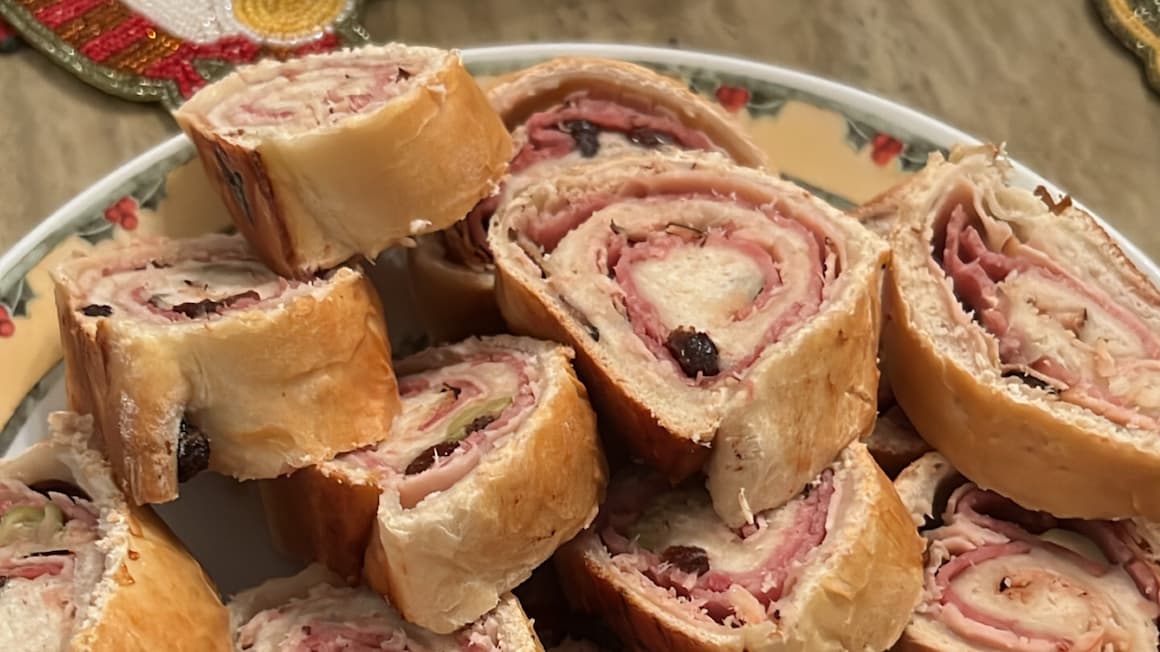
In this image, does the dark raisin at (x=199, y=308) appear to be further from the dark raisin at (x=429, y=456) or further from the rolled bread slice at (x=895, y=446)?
the rolled bread slice at (x=895, y=446)

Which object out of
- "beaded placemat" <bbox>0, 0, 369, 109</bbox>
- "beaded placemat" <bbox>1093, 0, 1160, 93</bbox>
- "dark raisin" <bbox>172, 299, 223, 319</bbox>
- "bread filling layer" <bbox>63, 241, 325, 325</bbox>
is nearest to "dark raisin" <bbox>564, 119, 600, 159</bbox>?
"bread filling layer" <bbox>63, 241, 325, 325</bbox>

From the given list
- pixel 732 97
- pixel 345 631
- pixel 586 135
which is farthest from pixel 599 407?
pixel 732 97

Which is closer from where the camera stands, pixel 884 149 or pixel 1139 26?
pixel 884 149

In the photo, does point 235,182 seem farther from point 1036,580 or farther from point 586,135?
point 1036,580

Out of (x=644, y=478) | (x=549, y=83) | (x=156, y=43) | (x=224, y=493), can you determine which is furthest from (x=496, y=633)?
(x=156, y=43)

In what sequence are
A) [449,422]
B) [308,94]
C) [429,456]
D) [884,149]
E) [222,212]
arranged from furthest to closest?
[884,149] → [222,212] → [308,94] → [449,422] → [429,456]

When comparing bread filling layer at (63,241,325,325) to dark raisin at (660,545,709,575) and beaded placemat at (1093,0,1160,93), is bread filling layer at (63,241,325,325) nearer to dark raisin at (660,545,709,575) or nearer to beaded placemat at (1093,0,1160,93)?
dark raisin at (660,545,709,575)
